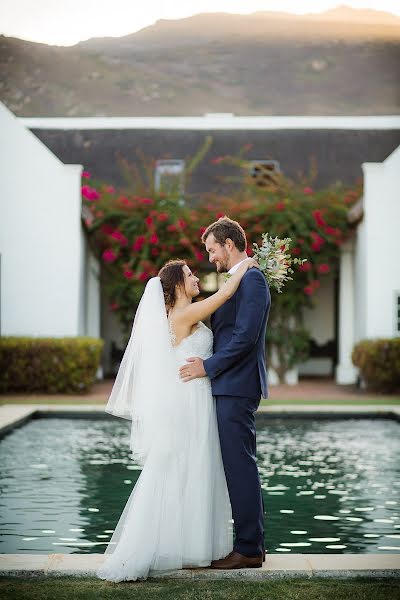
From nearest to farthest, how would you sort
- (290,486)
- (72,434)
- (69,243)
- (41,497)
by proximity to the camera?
(41,497) < (290,486) < (72,434) < (69,243)

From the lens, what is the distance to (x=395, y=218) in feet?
60.1

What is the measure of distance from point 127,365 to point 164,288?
1.55 ft

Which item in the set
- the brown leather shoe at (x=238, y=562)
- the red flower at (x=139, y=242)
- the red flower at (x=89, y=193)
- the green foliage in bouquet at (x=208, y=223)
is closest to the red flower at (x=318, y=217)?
the green foliage in bouquet at (x=208, y=223)

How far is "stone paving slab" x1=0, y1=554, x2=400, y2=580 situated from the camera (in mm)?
4777

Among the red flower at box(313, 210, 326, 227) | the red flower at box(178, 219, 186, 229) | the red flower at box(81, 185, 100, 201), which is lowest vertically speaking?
the red flower at box(178, 219, 186, 229)

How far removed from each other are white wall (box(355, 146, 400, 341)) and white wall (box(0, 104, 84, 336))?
18.5ft

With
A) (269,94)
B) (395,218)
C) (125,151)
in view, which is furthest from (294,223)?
(269,94)

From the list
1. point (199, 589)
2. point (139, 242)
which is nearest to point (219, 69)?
point (139, 242)

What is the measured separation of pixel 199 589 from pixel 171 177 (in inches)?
648

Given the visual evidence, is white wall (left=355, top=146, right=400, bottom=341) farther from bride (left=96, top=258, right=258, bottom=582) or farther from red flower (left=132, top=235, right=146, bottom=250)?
bride (left=96, top=258, right=258, bottom=582)

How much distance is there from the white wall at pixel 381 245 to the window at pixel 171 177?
3.89 metres

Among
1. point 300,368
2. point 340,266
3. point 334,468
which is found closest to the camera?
point 334,468

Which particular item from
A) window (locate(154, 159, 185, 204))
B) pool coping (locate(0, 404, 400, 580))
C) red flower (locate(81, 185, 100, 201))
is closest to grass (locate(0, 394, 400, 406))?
red flower (locate(81, 185, 100, 201))

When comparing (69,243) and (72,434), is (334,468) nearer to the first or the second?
(72,434)
